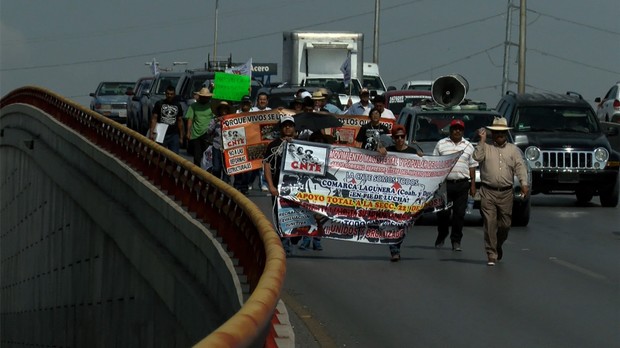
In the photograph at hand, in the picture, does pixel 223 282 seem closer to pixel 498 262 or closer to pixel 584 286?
pixel 584 286

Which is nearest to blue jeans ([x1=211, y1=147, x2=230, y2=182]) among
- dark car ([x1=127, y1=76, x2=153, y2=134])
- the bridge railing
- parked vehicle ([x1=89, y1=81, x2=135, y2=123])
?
the bridge railing

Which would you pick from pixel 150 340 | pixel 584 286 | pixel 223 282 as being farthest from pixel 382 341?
pixel 150 340

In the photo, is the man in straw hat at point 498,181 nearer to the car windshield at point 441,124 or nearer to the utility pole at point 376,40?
the car windshield at point 441,124

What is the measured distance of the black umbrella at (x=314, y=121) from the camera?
20172 mm

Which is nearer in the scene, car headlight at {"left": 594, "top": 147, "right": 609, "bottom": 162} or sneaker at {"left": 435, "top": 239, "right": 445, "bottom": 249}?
sneaker at {"left": 435, "top": 239, "right": 445, "bottom": 249}

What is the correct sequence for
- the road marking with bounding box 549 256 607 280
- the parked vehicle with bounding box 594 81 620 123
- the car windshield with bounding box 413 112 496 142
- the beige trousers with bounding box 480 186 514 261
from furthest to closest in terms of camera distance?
the parked vehicle with bounding box 594 81 620 123, the car windshield with bounding box 413 112 496 142, the beige trousers with bounding box 480 186 514 261, the road marking with bounding box 549 256 607 280

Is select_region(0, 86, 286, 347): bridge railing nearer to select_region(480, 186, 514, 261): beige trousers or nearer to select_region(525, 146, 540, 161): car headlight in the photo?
select_region(480, 186, 514, 261): beige trousers

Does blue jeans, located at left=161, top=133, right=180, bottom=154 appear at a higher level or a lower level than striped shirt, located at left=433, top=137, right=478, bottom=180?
lower

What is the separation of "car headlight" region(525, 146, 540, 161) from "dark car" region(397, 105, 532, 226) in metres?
2.16

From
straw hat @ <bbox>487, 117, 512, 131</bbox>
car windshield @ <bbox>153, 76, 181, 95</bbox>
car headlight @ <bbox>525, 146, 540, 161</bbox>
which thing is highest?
car windshield @ <bbox>153, 76, 181, 95</bbox>

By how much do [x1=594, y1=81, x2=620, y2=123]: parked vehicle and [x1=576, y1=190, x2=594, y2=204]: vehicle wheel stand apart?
15.9m

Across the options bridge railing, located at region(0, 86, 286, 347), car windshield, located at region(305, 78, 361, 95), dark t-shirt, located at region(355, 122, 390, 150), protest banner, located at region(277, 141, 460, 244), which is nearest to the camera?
bridge railing, located at region(0, 86, 286, 347)

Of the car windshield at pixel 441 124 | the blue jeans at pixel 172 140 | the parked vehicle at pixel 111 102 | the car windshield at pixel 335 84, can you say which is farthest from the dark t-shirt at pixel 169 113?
the parked vehicle at pixel 111 102

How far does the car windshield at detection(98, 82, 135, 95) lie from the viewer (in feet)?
185
